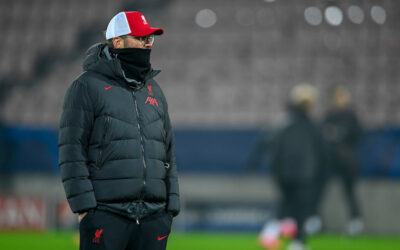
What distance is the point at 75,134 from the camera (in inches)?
149

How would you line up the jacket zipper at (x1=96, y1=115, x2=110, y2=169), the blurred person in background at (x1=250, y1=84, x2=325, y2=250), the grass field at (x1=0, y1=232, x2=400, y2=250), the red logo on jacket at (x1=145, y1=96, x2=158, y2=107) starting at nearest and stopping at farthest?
1. the jacket zipper at (x1=96, y1=115, x2=110, y2=169)
2. the red logo on jacket at (x1=145, y1=96, x2=158, y2=107)
3. the blurred person in background at (x1=250, y1=84, x2=325, y2=250)
4. the grass field at (x1=0, y1=232, x2=400, y2=250)

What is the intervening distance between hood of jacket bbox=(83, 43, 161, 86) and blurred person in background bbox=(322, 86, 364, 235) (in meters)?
9.18

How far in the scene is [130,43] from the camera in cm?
399

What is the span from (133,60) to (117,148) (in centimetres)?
51

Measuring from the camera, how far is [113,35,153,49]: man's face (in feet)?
13.1

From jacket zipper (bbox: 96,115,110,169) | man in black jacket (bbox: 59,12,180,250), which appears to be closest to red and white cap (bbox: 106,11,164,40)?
man in black jacket (bbox: 59,12,180,250)

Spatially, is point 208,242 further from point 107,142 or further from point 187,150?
point 107,142

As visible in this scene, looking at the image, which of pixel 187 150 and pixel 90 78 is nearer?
pixel 90 78

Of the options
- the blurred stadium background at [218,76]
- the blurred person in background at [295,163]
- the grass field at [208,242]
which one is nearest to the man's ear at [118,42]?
the blurred person in background at [295,163]

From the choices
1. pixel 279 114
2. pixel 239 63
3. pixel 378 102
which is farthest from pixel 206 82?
pixel 378 102

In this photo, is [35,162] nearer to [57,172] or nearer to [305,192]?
[57,172]

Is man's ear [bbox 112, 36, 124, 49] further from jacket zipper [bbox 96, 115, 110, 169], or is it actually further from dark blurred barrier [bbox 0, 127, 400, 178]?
dark blurred barrier [bbox 0, 127, 400, 178]

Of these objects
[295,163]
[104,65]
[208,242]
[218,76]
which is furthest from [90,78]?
[218,76]

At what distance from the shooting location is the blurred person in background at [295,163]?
980 centimetres
